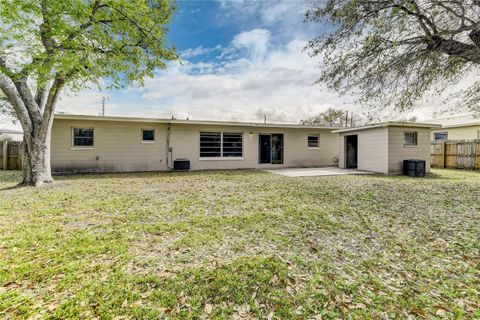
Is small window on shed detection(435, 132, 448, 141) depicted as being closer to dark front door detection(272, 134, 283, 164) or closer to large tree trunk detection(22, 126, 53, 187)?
dark front door detection(272, 134, 283, 164)

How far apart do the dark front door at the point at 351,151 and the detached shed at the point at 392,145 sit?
1.18 metres

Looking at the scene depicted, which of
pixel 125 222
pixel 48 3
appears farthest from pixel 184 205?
pixel 48 3

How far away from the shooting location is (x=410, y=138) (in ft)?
36.8

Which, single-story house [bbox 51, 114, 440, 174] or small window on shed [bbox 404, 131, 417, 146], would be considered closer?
single-story house [bbox 51, 114, 440, 174]

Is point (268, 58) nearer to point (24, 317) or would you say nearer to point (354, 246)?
point (354, 246)

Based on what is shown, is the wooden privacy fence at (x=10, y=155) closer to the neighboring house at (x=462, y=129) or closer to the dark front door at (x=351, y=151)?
the dark front door at (x=351, y=151)

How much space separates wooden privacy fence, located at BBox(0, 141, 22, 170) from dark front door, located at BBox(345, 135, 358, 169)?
17586 mm

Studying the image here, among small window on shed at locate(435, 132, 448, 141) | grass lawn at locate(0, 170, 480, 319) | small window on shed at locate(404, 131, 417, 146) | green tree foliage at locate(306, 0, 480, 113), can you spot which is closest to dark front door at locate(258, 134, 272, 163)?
small window on shed at locate(404, 131, 417, 146)

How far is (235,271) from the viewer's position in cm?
248

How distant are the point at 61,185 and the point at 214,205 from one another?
5517 millimetres

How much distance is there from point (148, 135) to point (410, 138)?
1331 cm

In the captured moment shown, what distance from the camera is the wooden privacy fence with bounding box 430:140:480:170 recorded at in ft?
39.6

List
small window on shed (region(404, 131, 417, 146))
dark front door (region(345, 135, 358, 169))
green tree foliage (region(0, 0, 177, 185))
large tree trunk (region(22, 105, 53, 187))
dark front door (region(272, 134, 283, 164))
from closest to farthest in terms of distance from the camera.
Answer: green tree foliage (region(0, 0, 177, 185))
large tree trunk (region(22, 105, 53, 187))
small window on shed (region(404, 131, 417, 146))
dark front door (region(345, 135, 358, 169))
dark front door (region(272, 134, 283, 164))

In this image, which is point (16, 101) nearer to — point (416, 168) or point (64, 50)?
point (64, 50)
